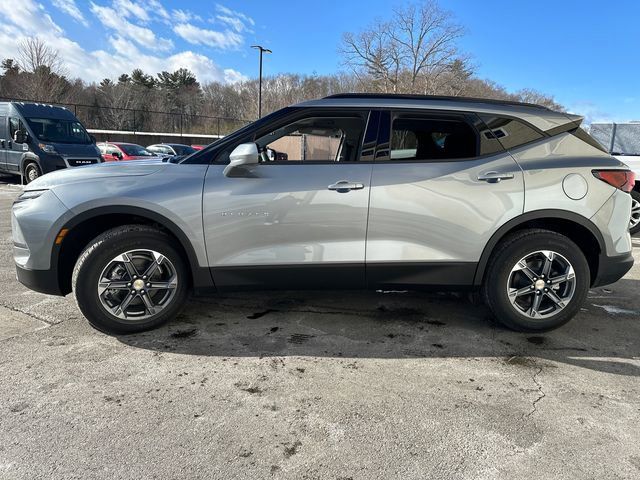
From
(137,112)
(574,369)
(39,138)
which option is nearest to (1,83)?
(137,112)

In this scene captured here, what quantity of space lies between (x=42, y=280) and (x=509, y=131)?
375cm

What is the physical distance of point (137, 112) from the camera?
127ft

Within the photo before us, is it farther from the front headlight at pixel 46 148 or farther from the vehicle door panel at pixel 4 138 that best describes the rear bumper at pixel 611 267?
the vehicle door panel at pixel 4 138

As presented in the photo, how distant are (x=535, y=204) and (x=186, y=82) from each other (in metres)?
78.9

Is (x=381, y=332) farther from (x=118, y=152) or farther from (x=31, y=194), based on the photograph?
(x=118, y=152)

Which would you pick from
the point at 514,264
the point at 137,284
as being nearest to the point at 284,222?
the point at 137,284

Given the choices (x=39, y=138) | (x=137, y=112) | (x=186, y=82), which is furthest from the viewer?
(x=186, y=82)

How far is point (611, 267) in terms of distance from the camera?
3.65 meters

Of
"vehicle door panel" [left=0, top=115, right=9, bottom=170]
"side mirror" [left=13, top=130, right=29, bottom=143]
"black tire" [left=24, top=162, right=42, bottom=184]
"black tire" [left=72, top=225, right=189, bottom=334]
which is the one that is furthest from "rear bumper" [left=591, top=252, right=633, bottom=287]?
"vehicle door panel" [left=0, top=115, right=9, bottom=170]

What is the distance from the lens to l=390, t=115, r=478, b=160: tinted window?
353 cm

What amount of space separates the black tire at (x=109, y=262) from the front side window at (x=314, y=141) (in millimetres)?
1011

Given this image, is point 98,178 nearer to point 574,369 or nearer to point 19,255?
point 19,255

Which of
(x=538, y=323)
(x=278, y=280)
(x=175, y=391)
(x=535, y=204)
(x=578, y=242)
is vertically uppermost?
(x=535, y=204)

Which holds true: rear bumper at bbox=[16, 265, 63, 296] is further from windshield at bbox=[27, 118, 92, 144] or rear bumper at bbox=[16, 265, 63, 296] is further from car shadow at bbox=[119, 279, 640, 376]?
windshield at bbox=[27, 118, 92, 144]
